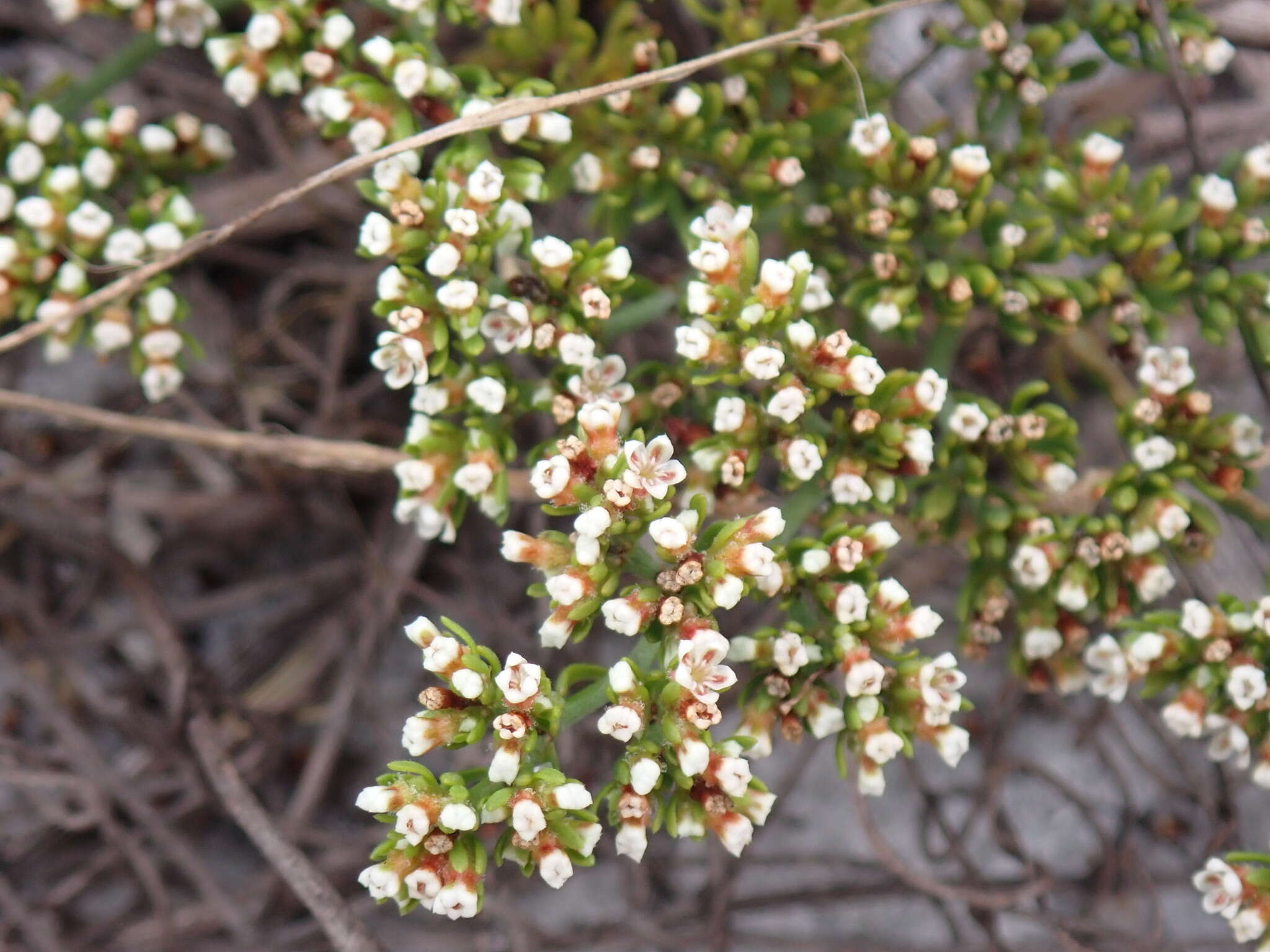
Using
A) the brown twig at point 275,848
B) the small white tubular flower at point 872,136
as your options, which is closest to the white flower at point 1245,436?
the small white tubular flower at point 872,136

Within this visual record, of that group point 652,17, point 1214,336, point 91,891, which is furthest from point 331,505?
point 1214,336

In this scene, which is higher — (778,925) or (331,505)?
(331,505)

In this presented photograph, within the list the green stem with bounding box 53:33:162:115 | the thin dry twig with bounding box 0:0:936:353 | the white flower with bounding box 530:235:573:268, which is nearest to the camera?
the white flower with bounding box 530:235:573:268

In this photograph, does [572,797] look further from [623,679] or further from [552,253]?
[552,253]

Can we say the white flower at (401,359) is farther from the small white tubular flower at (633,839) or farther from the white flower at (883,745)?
the white flower at (883,745)

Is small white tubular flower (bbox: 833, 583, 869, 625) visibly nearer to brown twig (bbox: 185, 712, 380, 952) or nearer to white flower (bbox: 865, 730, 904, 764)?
white flower (bbox: 865, 730, 904, 764)

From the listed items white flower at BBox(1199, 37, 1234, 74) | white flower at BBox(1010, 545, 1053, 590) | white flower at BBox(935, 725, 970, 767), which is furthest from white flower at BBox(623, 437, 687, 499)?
white flower at BBox(1199, 37, 1234, 74)

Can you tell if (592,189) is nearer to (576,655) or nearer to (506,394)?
(506,394)
